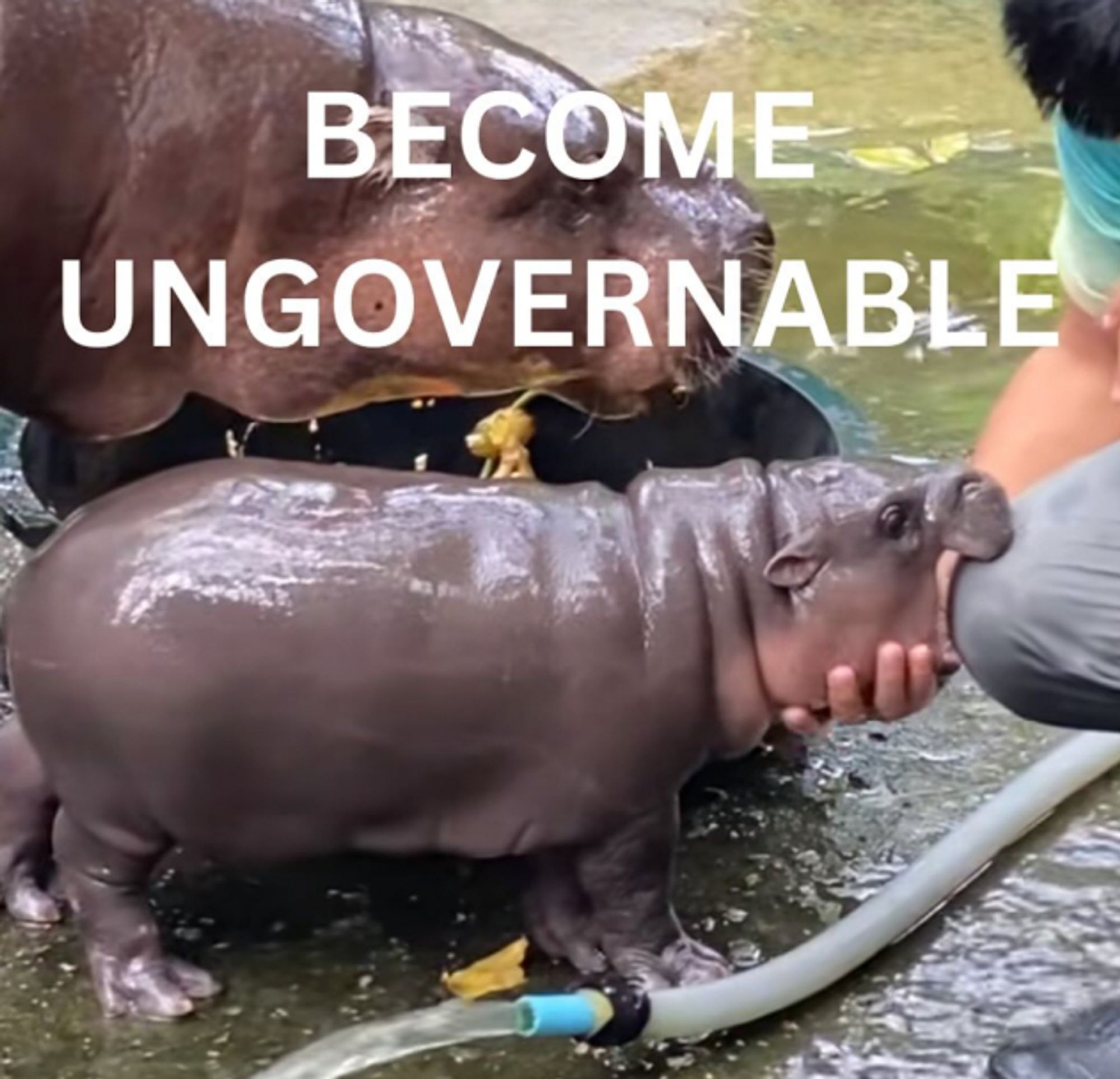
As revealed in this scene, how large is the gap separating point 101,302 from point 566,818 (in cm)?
68

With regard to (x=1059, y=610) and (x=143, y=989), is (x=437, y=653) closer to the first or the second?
(x=143, y=989)

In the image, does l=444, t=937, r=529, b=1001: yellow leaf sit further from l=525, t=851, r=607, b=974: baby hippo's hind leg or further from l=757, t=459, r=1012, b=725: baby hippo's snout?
l=757, t=459, r=1012, b=725: baby hippo's snout

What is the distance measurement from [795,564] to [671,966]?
0.35 meters

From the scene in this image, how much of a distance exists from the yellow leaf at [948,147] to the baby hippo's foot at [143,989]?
9.89 feet

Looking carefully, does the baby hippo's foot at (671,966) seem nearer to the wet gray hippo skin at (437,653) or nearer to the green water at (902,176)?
→ the wet gray hippo skin at (437,653)

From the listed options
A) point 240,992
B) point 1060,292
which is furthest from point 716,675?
point 1060,292

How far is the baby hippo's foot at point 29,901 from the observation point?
212 cm

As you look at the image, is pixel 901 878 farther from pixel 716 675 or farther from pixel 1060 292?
pixel 1060 292

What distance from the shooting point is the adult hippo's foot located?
1854 mm

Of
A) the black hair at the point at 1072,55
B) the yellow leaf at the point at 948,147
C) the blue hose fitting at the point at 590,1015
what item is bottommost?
the yellow leaf at the point at 948,147

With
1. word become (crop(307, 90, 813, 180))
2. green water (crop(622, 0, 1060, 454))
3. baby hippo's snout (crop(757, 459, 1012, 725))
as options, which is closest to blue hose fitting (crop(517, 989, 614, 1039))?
baby hippo's snout (crop(757, 459, 1012, 725))

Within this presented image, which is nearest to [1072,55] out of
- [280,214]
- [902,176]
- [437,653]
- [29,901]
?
[437,653]

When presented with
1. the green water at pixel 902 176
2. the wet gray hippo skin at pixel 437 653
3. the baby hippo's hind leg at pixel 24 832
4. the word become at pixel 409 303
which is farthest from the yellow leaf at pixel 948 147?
the baby hippo's hind leg at pixel 24 832

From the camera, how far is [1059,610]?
1.65 meters
